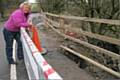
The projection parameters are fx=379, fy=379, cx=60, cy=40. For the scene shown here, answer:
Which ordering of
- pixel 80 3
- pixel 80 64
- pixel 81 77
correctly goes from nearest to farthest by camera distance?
1. pixel 81 77
2. pixel 80 64
3. pixel 80 3

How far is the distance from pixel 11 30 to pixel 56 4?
1862cm

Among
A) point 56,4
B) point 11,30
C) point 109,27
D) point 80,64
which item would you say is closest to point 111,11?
point 109,27

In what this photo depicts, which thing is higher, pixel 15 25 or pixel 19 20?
pixel 19 20

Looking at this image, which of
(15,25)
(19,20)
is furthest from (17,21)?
(15,25)

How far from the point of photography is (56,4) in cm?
2905

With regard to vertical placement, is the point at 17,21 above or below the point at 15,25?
above

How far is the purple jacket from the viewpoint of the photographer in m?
10.3

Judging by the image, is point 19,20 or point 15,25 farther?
point 15,25

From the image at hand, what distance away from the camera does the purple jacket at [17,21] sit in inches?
406

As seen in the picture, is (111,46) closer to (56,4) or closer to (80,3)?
(80,3)

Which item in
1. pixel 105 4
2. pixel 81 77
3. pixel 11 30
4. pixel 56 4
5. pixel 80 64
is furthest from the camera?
pixel 56 4

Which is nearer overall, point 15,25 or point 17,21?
point 17,21

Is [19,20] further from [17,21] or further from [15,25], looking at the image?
[15,25]

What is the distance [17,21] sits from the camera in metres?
10.4
